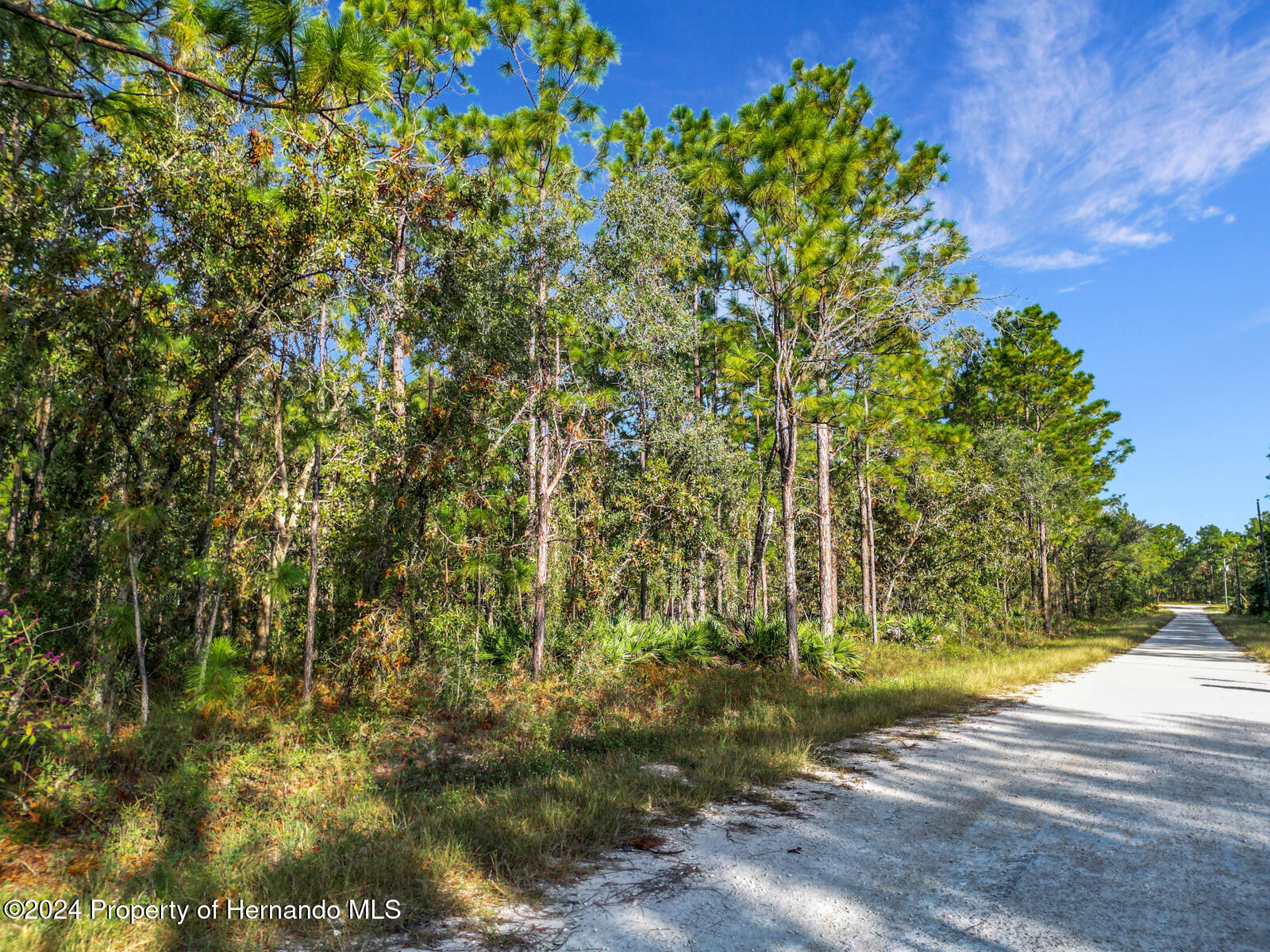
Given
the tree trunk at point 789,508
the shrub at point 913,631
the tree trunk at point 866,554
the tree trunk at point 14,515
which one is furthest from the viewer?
the shrub at point 913,631

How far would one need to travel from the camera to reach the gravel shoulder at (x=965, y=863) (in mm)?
3002

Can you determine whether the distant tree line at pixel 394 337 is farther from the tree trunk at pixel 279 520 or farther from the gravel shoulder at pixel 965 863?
the gravel shoulder at pixel 965 863

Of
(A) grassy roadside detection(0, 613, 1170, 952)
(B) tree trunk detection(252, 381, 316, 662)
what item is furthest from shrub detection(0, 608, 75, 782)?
(B) tree trunk detection(252, 381, 316, 662)

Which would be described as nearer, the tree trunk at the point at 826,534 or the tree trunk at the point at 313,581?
the tree trunk at the point at 313,581

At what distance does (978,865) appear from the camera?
150 inches

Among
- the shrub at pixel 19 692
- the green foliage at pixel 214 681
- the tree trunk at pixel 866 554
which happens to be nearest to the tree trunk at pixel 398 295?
the green foliage at pixel 214 681

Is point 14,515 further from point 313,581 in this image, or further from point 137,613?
point 313,581

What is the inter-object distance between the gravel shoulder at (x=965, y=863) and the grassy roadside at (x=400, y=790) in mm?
567

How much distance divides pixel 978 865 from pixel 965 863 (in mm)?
69

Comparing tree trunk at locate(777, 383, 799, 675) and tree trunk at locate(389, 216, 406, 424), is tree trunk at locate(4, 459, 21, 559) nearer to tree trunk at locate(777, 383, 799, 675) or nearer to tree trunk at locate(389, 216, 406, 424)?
tree trunk at locate(389, 216, 406, 424)

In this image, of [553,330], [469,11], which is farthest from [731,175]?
[469,11]

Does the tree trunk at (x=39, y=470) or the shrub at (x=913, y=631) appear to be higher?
the tree trunk at (x=39, y=470)

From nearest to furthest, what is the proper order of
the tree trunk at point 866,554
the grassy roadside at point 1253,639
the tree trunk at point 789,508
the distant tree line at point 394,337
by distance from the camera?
the distant tree line at point 394,337
the tree trunk at point 789,508
the tree trunk at point 866,554
the grassy roadside at point 1253,639

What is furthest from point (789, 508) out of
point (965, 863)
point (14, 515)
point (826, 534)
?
point (14, 515)
